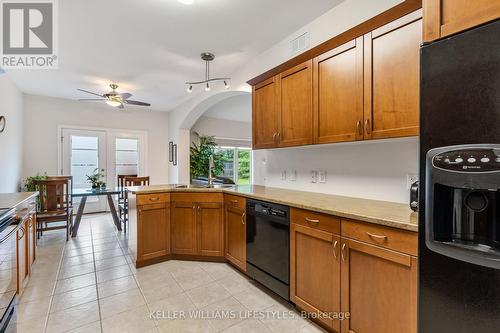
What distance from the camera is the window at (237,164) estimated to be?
779 centimetres

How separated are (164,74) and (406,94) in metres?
3.51

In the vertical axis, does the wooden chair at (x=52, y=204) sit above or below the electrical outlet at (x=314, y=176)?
below

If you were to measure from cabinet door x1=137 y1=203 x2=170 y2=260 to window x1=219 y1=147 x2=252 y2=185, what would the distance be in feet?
15.1

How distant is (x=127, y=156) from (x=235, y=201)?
454cm

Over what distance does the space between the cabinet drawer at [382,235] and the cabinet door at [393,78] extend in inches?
25.2

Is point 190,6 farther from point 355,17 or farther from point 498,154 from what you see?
point 498,154

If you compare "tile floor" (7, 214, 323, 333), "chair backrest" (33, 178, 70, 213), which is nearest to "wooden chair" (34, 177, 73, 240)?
"chair backrest" (33, 178, 70, 213)

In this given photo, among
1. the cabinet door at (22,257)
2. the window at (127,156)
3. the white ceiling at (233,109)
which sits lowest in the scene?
the cabinet door at (22,257)

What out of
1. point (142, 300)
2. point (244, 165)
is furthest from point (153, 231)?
point (244, 165)

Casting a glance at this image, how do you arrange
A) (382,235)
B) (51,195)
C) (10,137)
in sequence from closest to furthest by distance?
(382,235)
(51,195)
(10,137)

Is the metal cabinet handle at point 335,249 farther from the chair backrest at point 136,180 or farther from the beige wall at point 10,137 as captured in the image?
the beige wall at point 10,137

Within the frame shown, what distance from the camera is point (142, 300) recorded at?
214 centimetres

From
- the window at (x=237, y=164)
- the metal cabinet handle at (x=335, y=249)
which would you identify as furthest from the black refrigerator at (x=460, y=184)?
the window at (x=237, y=164)

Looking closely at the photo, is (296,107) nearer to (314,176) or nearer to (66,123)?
(314,176)
